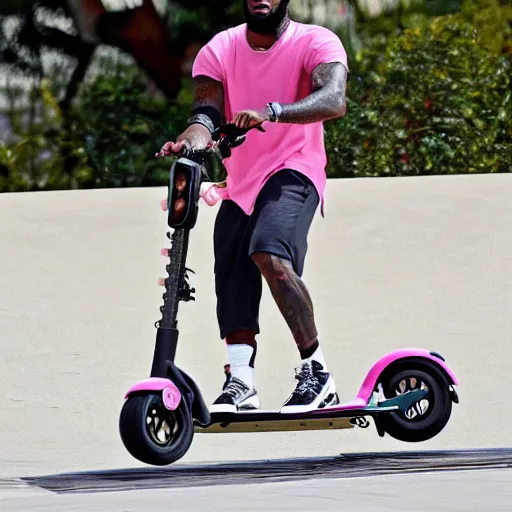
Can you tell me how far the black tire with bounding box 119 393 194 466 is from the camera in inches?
221

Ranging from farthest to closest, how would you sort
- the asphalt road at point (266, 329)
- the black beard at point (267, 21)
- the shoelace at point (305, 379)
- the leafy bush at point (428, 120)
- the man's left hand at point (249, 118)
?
1. the leafy bush at point (428, 120)
2. the black beard at point (267, 21)
3. the shoelace at point (305, 379)
4. the man's left hand at point (249, 118)
5. the asphalt road at point (266, 329)

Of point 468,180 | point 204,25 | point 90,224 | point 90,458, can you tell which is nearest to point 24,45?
point 204,25

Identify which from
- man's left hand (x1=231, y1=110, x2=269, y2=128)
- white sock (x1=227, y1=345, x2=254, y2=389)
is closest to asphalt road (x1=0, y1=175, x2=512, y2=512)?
white sock (x1=227, y1=345, x2=254, y2=389)

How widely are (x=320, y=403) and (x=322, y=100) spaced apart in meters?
1.06

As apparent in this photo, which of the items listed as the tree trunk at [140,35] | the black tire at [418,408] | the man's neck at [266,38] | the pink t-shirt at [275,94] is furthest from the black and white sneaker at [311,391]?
the tree trunk at [140,35]

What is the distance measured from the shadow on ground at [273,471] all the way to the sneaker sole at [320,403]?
20 centimetres

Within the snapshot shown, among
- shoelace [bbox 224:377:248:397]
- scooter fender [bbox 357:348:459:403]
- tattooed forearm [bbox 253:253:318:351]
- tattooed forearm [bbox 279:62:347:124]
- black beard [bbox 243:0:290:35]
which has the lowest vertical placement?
shoelace [bbox 224:377:248:397]

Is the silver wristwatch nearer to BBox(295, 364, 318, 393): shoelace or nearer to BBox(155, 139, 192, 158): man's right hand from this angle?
BBox(155, 139, 192, 158): man's right hand

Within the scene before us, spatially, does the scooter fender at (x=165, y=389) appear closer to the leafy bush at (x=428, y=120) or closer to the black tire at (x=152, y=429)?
the black tire at (x=152, y=429)

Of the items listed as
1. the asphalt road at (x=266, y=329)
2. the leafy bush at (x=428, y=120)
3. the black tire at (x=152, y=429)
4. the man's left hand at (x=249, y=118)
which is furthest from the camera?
the leafy bush at (x=428, y=120)

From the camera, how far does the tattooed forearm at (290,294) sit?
612 cm

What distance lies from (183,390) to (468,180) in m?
7.00

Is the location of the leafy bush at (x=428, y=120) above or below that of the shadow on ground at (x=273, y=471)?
above

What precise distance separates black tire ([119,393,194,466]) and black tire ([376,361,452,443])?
0.91 metres
